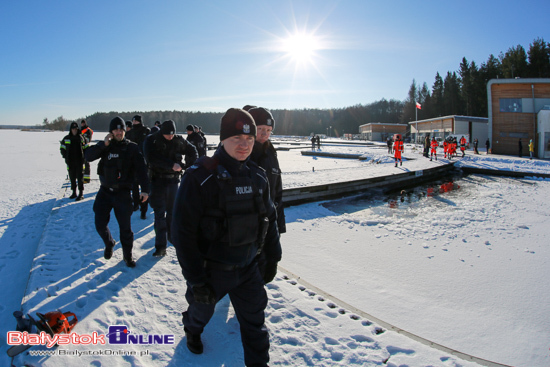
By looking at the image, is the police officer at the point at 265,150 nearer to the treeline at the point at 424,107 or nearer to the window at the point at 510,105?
the window at the point at 510,105

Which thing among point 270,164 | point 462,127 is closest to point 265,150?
point 270,164

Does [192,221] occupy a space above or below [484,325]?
above

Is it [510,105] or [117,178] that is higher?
[510,105]

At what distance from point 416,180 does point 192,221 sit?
14.3m

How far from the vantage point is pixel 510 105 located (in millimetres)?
27938

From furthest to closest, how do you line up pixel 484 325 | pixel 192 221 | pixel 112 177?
pixel 112 177
pixel 484 325
pixel 192 221

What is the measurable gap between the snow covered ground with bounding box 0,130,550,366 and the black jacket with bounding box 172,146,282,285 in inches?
41.0

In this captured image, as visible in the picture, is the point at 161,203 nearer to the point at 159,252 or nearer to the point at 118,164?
the point at 159,252

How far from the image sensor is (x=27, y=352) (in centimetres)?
244

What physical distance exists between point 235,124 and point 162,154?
9.83 feet

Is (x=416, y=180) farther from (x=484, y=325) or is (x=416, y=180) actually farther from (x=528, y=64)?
(x=528, y=64)

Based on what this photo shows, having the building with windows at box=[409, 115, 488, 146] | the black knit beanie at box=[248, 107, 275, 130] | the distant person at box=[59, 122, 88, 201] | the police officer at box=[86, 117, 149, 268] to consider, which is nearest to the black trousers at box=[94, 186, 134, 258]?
the police officer at box=[86, 117, 149, 268]

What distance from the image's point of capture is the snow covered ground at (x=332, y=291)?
104 inches

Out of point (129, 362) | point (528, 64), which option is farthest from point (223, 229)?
point (528, 64)
